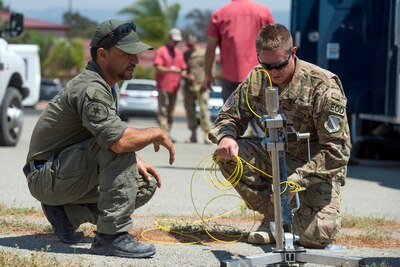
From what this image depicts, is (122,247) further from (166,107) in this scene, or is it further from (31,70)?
(166,107)

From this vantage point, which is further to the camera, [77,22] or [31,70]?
[77,22]

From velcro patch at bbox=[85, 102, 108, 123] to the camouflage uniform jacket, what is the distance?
0.80m

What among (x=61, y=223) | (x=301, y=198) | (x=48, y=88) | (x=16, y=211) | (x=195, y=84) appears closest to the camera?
(x=61, y=223)

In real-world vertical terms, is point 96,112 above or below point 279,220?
above

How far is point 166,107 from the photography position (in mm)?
17406

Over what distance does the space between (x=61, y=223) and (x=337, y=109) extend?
6.27 ft

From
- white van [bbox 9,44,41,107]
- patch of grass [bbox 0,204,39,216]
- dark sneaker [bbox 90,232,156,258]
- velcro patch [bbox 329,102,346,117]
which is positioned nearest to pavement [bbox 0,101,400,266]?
dark sneaker [bbox 90,232,156,258]

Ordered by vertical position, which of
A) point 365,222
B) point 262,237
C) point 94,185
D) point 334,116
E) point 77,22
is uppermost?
point 334,116

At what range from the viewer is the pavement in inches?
233

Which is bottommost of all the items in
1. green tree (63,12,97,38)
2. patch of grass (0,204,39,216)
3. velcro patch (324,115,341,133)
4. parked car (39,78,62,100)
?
green tree (63,12,97,38)

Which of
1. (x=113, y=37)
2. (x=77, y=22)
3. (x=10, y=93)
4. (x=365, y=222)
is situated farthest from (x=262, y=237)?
(x=77, y=22)

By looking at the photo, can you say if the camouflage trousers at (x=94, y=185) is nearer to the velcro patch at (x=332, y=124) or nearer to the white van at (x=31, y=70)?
the velcro patch at (x=332, y=124)

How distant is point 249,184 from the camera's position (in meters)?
6.54

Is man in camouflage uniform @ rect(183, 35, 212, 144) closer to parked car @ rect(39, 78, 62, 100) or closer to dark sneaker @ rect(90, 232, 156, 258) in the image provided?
dark sneaker @ rect(90, 232, 156, 258)
